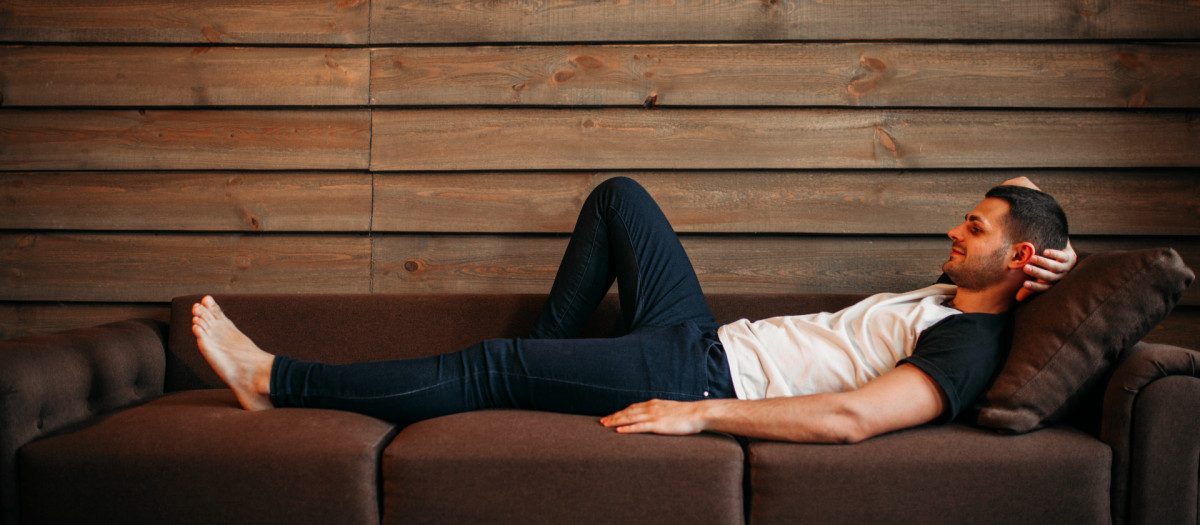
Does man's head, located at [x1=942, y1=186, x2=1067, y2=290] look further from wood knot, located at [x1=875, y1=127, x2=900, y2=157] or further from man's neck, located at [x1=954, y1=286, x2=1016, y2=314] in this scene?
wood knot, located at [x1=875, y1=127, x2=900, y2=157]

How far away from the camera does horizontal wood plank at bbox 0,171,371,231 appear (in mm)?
2352

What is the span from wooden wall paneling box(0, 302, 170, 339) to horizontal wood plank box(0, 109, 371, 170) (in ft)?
1.60

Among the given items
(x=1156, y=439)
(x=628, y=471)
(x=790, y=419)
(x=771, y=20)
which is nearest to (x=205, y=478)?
(x=628, y=471)

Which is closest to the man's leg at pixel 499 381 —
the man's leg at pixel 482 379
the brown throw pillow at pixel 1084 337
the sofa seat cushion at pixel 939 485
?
the man's leg at pixel 482 379

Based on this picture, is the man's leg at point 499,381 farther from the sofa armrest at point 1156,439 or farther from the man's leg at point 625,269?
the sofa armrest at point 1156,439

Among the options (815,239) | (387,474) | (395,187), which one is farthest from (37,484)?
(815,239)

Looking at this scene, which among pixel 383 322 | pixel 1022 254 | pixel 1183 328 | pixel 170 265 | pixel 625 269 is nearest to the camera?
pixel 1022 254

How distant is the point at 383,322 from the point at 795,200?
143cm

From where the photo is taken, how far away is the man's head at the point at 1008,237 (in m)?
1.63

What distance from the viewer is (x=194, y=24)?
233cm

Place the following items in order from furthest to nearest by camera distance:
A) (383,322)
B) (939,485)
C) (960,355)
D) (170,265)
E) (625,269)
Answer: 1. (170,265)
2. (383,322)
3. (625,269)
4. (960,355)
5. (939,485)

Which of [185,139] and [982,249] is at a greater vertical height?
[185,139]

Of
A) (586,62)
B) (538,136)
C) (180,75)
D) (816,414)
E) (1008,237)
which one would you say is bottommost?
(816,414)

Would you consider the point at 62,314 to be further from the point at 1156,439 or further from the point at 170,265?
the point at 1156,439
